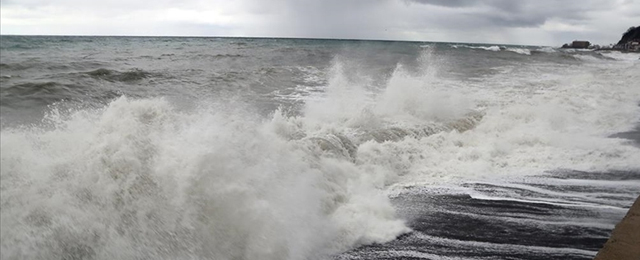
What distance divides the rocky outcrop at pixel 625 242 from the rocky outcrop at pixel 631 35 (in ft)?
252

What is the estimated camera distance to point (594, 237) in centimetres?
444

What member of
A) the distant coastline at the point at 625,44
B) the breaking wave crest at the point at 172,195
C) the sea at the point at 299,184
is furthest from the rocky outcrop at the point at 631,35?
the breaking wave crest at the point at 172,195

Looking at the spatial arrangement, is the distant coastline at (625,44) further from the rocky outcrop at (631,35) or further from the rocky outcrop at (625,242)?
the rocky outcrop at (625,242)

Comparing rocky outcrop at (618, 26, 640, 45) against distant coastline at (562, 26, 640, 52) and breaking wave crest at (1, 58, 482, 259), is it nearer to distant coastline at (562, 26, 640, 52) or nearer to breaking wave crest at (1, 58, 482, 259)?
distant coastline at (562, 26, 640, 52)

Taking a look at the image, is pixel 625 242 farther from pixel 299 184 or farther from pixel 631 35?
pixel 631 35

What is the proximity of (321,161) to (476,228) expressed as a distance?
2362 millimetres

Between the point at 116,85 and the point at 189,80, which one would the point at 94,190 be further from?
the point at 189,80

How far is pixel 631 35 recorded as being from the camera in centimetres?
7206

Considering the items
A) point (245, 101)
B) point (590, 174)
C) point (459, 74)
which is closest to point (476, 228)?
point (590, 174)

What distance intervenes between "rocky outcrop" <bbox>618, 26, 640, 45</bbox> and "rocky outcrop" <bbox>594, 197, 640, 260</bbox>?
76.9 m

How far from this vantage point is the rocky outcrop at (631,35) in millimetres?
68831

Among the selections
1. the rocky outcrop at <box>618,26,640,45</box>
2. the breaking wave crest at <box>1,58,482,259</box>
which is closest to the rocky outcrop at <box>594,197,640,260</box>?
the breaking wave crest at <box>1,58,482,259</box>

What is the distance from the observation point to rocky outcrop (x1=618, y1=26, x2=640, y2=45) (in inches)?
2710

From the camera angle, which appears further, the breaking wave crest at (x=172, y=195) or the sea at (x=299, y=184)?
the sea at (x=299, y=184)
